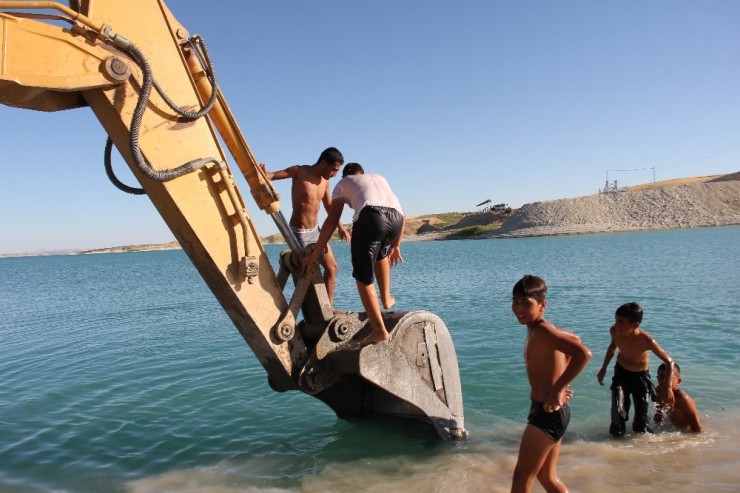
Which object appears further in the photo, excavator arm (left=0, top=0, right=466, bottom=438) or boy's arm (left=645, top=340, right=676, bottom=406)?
boy's arm (left=645, top=340, right=676, bottom=406)

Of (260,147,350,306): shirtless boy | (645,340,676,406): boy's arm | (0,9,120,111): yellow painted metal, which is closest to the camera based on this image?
(0,9,120,111): yellow painted metal

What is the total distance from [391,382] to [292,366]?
825mm

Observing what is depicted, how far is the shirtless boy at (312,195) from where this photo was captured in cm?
491

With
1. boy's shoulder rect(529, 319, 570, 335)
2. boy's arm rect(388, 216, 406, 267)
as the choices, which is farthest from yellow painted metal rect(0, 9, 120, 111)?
boy's shoulder rect(529, 319, 570, 335)

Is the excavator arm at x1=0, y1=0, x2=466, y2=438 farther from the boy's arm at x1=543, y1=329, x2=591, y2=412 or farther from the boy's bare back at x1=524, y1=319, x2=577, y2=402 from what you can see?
the boy's arm at x1=543, y1=329, x2=591, y2=412

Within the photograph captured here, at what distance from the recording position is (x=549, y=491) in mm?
3592

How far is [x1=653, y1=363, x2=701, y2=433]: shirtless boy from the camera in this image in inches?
209

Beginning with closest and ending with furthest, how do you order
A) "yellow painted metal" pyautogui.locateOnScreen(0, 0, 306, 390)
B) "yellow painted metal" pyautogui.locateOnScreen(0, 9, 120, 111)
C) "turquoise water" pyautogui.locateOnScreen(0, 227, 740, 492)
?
"yellow painted metal" pyautogui.locateOnScreen(0, 9, 120, 111) < "yellow painted metal" pyautogui.locateOnScreen(0, 0, 306, 390) < "turquoise water" pyautogui.locateOnScreen(0, 227, 740, 492)

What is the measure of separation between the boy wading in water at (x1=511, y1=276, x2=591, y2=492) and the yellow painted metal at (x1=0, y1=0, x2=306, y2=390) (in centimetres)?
188

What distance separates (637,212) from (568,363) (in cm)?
6842

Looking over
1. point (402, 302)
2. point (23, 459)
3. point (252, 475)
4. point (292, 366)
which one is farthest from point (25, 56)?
point (402, 302)

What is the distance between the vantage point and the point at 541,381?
3.45 meters

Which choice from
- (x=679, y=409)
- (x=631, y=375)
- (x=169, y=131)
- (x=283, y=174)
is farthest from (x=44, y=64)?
(x=679, y=409)

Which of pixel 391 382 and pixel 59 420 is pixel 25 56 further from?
pixel 59 420
